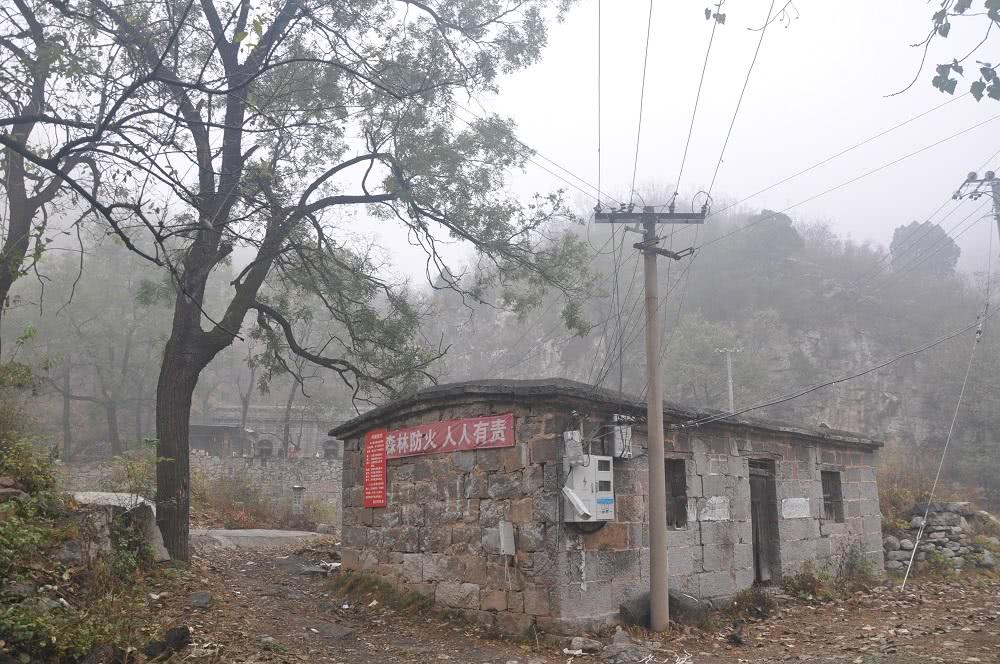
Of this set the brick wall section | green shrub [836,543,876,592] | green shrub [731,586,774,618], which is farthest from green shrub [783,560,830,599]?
the brick wall section

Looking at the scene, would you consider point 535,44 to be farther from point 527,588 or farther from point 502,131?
point 527,588

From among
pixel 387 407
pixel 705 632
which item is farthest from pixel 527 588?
pixel 387 407

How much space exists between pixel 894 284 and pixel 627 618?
160ft

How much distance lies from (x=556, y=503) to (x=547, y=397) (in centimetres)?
118

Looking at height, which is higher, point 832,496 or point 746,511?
point 832,496

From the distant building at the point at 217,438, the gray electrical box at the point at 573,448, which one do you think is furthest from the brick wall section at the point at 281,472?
the gray electrical box at the point at 573,448

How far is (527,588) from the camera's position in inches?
326

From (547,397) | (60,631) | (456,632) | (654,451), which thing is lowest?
(456,632)

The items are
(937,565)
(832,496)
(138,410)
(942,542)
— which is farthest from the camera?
(138,410)

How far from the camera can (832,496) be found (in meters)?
13.5

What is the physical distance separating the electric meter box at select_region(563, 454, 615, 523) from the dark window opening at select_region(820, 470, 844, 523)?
6532mm

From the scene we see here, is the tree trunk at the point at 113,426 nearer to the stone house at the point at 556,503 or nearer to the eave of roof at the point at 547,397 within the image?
the eave of roof at the point at 547,397

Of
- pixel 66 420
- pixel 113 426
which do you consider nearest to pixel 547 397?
pixel 113 426

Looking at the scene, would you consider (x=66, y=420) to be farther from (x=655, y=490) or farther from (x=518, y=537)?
(x=655, y=490)
